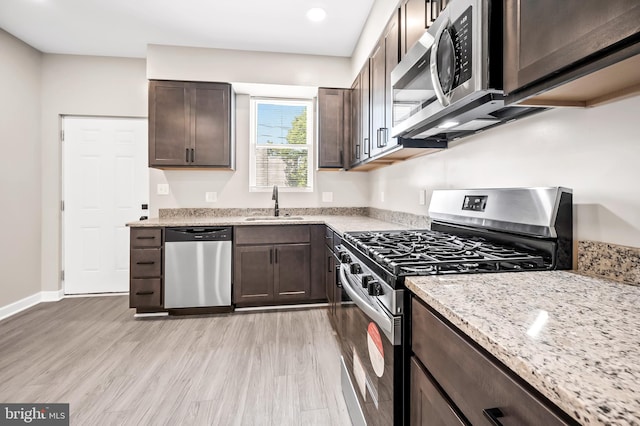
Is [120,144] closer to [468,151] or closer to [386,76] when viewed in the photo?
[386,76]

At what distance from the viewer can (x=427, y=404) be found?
2.52 feet

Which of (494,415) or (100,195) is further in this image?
(100,195)

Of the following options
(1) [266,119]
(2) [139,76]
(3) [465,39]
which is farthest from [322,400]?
(2) [139,76]

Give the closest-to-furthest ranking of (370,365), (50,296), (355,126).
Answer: (370,365) → (355,126) → (50,296)

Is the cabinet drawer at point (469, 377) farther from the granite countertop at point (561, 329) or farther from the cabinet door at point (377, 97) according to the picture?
the cabinet door at point (377, 97)

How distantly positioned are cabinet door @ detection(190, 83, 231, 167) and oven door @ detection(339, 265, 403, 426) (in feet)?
7.18

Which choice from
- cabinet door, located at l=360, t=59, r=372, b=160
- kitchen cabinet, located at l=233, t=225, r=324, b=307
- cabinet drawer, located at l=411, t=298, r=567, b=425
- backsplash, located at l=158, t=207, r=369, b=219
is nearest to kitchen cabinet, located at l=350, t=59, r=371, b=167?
cabinet door, located at l=360, t=59, r=372, b=160

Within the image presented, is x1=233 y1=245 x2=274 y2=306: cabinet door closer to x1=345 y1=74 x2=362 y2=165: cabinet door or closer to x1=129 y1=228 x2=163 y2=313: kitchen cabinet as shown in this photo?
x1=129 y1=228 x2=163 y2=313: kitchen cabinet

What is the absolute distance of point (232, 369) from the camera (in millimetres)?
1943

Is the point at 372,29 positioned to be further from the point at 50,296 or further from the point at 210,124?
the point at 50,296

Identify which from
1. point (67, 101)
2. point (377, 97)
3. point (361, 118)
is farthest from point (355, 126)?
point (67, 101)

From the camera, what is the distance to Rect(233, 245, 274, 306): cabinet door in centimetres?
289

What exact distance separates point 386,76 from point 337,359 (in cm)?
198

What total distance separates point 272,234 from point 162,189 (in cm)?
147
